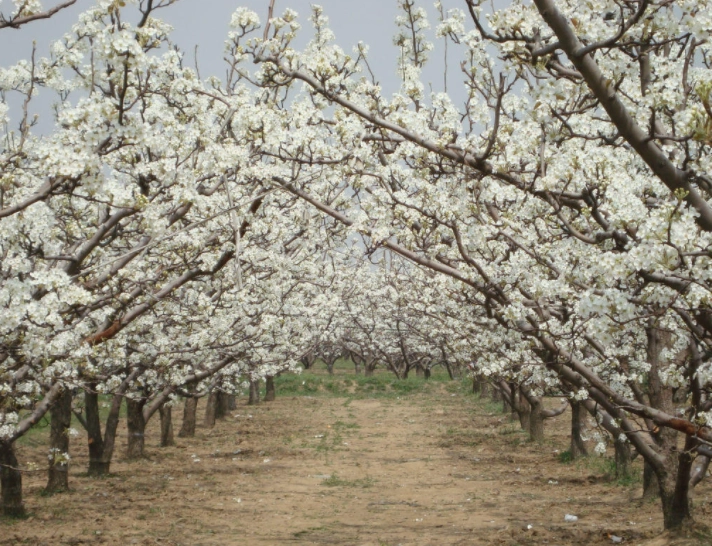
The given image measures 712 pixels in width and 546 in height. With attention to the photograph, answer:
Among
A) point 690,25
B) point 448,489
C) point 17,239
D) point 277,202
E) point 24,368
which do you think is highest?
point 277,202

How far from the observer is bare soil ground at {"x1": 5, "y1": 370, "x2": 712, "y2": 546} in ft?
31.9

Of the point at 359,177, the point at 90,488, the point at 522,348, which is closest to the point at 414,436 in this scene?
the point at 90,488

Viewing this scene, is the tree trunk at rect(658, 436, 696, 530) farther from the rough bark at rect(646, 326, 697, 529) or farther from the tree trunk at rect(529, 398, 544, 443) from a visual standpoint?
the tree trunk at rect(529, 398, 544, 443)

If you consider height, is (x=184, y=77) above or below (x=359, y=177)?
above

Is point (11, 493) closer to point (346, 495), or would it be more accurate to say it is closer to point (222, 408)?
point (346, 495)

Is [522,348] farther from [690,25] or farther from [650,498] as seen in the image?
[690,25]

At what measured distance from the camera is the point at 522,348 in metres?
9.26

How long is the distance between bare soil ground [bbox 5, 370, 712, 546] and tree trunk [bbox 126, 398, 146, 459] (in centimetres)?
32

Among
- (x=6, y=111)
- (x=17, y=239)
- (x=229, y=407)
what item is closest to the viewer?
(x=17, y=239)

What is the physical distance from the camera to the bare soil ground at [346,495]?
9.73 meters

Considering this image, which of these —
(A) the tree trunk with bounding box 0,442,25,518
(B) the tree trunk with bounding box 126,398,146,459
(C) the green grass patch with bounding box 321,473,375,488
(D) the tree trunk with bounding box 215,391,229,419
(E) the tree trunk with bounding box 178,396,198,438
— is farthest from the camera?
(D) the tree trunk with bounding box 215,391,229,419

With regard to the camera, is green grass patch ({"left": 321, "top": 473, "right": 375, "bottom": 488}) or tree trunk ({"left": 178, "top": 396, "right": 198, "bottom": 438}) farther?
tree trunk ({"left": 178, "top": 396, "right": 198, "bottom": 438})

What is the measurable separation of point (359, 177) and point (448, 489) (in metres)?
7.99

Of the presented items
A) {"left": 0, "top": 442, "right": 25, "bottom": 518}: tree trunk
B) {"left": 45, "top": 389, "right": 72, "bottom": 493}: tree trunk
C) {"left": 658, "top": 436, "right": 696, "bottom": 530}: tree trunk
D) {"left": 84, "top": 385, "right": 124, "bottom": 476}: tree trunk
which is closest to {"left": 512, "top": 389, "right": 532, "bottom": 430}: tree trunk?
{"left": 84, "top": 385, "right": 124, "bottom": 476}: tree trunk
